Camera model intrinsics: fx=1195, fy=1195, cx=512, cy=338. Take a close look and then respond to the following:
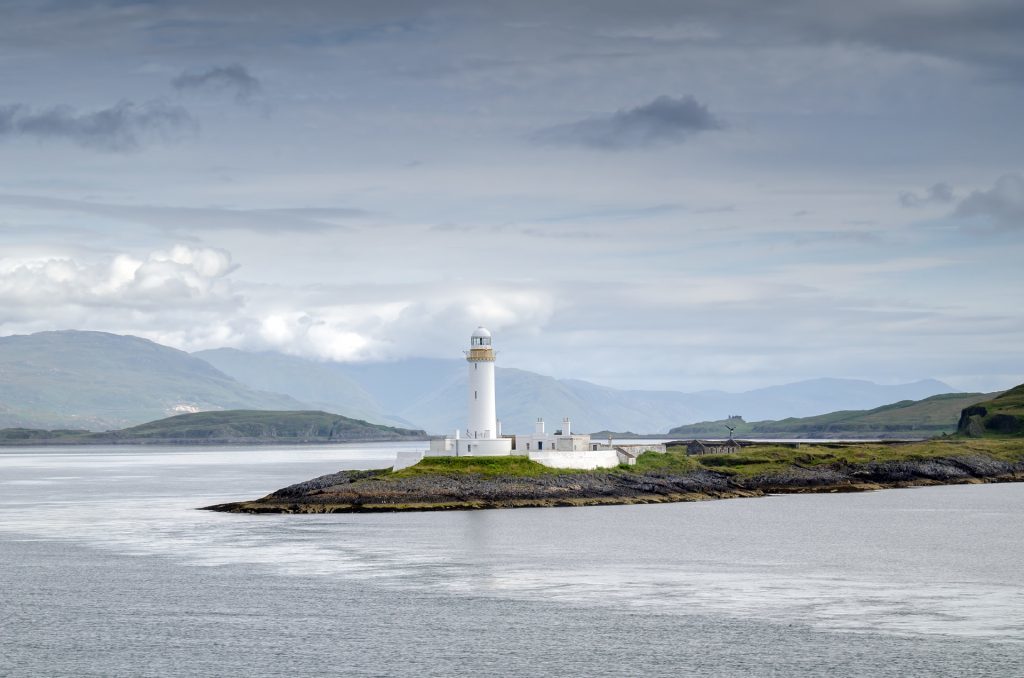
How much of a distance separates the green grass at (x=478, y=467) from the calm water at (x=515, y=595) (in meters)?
5.40

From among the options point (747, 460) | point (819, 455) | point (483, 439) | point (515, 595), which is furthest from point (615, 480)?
point (515, 595)

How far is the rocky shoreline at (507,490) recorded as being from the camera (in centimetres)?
10519

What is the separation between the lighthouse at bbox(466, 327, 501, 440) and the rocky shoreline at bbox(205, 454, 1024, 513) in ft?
21.6

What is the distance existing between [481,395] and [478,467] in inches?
294

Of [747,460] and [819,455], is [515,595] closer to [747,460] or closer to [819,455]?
[747,460]

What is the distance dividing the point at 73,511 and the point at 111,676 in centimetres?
7757

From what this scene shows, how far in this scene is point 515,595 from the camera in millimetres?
60438

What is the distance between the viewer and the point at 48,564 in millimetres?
73500

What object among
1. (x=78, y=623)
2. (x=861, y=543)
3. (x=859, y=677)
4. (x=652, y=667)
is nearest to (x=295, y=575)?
(x=78, y=623)

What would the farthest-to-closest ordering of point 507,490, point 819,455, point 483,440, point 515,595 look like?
point 819,455 < point 483,440 < point 507,490 < point 515,595

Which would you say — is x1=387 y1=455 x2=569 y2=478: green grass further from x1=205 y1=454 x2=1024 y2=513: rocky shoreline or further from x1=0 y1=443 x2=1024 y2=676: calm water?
x1=0 y1=443 x2=1024 y2=676: calm water

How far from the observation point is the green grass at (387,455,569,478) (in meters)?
109

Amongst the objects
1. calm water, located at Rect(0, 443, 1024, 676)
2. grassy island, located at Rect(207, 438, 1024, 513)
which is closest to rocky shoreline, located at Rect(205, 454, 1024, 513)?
grassy island, located at Rect(207, 438, 1024, 513)

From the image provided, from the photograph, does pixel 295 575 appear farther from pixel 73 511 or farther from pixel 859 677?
pixel 73 511
